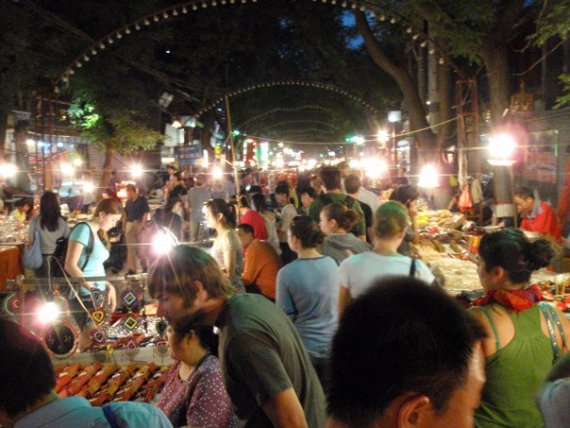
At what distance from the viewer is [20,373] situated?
1.83 m

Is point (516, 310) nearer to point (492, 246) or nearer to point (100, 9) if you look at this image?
point (492, 246)

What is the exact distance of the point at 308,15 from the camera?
24.9 metres

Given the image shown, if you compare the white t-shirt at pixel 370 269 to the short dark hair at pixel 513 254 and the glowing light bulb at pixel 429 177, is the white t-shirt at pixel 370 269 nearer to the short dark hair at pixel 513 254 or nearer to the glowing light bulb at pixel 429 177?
the short dark hair at pixel 513 254

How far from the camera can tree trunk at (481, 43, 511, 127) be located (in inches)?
529

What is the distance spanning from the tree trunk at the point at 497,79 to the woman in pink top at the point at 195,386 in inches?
487

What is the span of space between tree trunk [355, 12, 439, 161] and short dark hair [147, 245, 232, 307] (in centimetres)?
1563

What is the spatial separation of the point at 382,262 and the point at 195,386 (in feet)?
6.42

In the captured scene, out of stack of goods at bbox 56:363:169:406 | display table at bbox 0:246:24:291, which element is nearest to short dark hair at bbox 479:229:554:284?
stack of goods at bbox 56:363:169:406

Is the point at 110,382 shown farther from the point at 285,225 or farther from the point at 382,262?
the point at 285,225

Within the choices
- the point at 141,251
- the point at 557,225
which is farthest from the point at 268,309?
the point at 141,251

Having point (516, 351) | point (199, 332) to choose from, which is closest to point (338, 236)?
point (516, 351)

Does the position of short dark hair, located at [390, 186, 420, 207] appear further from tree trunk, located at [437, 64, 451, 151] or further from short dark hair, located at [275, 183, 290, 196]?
tree trunk, located at [437, 64, 451, 151]

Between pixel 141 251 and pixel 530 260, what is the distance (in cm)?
1001

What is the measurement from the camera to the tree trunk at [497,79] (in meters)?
13.4
